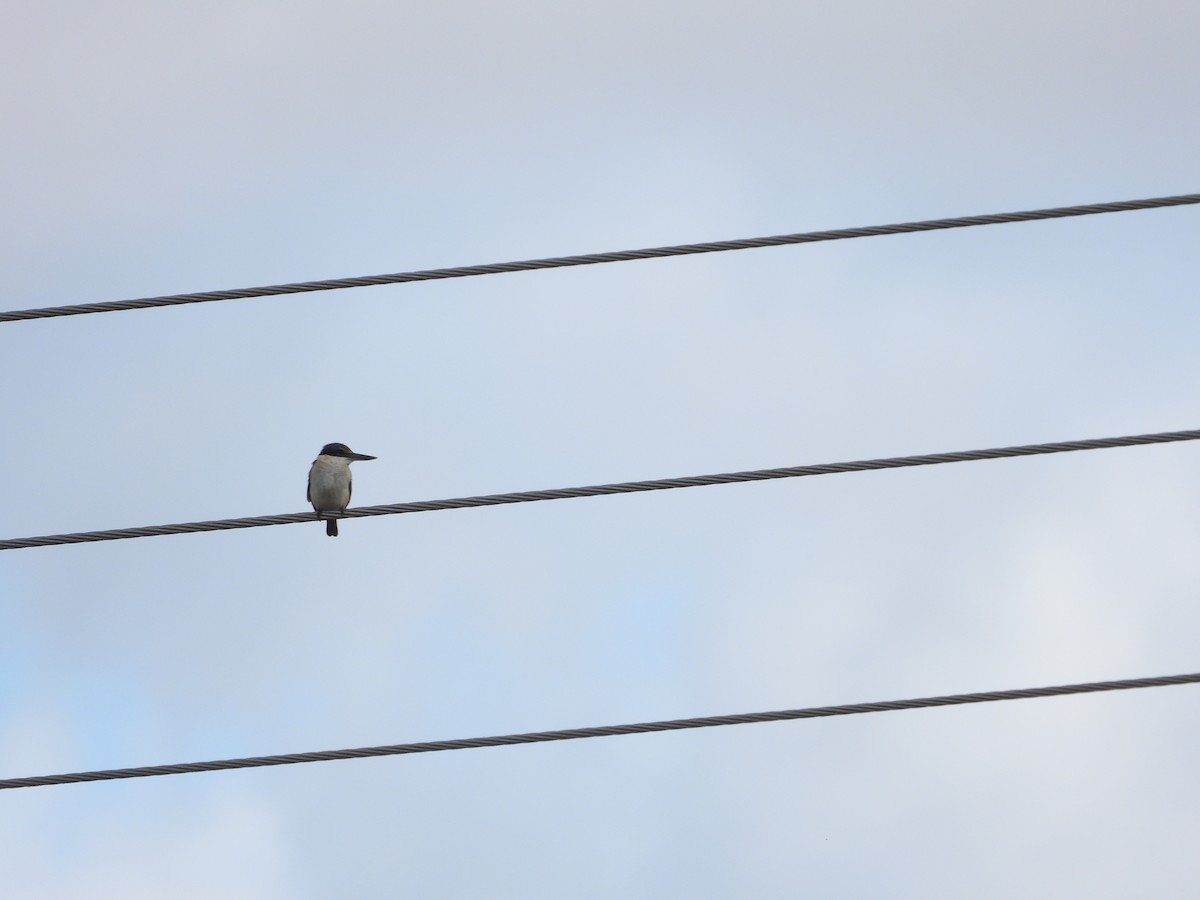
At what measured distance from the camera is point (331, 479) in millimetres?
19188

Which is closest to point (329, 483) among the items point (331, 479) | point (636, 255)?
point (331, 479)

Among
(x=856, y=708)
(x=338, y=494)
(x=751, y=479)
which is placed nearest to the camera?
(x=856, y=708)

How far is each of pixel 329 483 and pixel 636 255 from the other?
8.36m

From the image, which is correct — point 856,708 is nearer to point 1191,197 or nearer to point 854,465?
point 854,465

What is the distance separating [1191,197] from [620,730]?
464 cm

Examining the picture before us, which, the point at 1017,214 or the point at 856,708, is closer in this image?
the point at 856,708

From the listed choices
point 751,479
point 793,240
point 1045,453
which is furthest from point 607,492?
point 1045,453

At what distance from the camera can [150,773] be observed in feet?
36.1

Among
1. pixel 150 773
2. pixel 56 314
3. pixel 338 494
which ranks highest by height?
pixel 56 314

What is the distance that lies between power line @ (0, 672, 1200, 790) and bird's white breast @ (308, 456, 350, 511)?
27.1 ft

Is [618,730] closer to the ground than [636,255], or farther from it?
closer to the ground

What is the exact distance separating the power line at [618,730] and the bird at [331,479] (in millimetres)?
8235

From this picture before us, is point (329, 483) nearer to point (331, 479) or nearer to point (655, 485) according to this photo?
point (331, 479)

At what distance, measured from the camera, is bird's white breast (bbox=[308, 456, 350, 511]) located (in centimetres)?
1920
